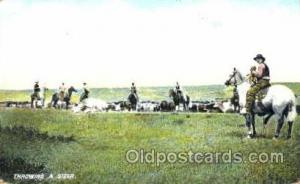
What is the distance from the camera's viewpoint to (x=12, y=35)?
348 cm

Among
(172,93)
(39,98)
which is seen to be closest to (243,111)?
(172,93)

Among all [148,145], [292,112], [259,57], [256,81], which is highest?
[259,57]

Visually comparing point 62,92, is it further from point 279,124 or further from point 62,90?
point 279,124

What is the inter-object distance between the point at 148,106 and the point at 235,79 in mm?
393

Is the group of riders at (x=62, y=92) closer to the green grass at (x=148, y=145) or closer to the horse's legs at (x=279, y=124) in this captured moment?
the green grass at (x=148, y=145)

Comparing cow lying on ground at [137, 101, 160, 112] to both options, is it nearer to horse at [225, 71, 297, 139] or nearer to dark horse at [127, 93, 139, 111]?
dark horse at [127, 93, 139, 111]

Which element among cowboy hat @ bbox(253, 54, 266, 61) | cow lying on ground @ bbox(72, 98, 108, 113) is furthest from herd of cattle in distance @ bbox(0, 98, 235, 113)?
cowboy hat @ bbox(253, 54, 266, 61)

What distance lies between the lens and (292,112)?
11.3 ft

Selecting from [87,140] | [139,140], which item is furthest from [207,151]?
[87,140]

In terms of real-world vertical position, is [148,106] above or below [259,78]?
below

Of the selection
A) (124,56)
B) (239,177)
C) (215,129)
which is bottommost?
(239,177)

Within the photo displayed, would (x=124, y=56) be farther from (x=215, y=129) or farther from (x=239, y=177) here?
(x=239, y=177)

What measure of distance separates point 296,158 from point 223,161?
12.5 inches

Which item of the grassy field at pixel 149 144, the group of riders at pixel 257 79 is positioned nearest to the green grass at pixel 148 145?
the grassy field at pixel 149 144
